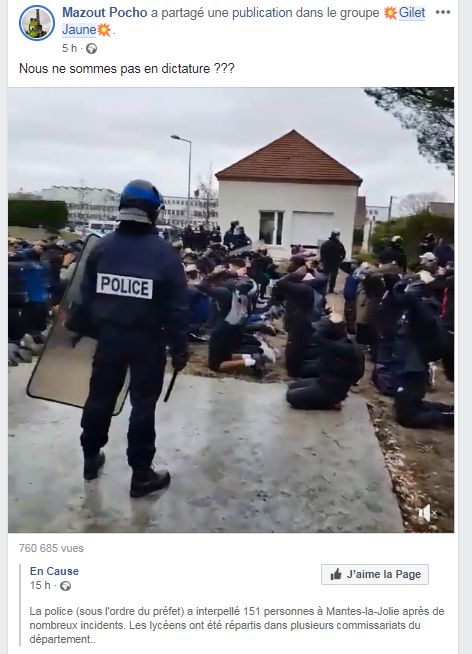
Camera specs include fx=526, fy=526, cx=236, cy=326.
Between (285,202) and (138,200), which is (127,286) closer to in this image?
(138,200)

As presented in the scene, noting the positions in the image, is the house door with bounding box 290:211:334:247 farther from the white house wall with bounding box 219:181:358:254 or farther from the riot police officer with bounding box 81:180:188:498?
the riot police officer with bounding box 81:180:188:498

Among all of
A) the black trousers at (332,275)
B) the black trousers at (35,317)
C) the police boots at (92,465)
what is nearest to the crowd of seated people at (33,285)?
the black trousers at (35,317)

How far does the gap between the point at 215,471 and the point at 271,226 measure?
0.79m

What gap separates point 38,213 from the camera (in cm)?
160

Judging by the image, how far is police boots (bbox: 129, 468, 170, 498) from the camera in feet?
5.17

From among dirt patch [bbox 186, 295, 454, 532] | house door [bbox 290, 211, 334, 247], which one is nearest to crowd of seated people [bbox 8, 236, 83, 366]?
dirt patch [bbox 186, 295, 454, 532]

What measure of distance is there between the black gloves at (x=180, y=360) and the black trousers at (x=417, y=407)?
68cm
